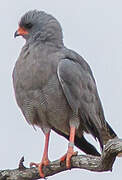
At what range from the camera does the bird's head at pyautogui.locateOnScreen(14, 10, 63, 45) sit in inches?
427

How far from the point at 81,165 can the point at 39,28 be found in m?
2.66

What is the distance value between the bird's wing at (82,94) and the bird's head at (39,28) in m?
0.62

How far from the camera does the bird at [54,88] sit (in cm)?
1026

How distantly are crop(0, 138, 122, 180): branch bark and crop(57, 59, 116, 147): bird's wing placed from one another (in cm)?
103

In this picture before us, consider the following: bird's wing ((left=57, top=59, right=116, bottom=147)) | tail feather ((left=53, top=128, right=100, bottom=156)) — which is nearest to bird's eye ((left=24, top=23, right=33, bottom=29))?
bird's wing ((left=57, top=59, right=116, bottom=147))

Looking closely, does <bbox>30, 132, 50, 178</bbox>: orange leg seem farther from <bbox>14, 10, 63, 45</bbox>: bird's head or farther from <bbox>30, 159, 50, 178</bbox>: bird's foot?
<bbox>14, 10, 63, 45</bbox>: bird's head

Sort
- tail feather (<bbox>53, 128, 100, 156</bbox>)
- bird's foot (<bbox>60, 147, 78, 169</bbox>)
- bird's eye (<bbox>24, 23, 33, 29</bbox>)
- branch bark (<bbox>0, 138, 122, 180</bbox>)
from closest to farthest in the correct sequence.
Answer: branch bark (<bbox>0, 138, 122, 180</bbox>)
bird's foot (<bbox>60, 147, 78, 169</bbox>)
tail feather (<bbox>53, 128, 100, 156</bbox>)
bird's eye (<bbox>24, 23, 33, 29</bbox>)

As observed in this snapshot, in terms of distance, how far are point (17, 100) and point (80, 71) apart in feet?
3.46

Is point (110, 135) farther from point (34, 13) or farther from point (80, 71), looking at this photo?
point (34, 13)

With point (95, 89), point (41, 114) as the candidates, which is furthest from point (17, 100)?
point (95, 89)

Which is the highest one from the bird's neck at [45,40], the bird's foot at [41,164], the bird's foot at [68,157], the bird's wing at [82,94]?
the bird's neck at [45,40]

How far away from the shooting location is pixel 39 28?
35.8 feet

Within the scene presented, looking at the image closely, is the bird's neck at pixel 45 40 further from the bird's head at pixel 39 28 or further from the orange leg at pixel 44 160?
the orange leg at pixel 44 160

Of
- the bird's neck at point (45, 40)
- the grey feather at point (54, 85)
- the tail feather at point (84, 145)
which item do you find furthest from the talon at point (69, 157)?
the bird's neck at point (45, 40)
